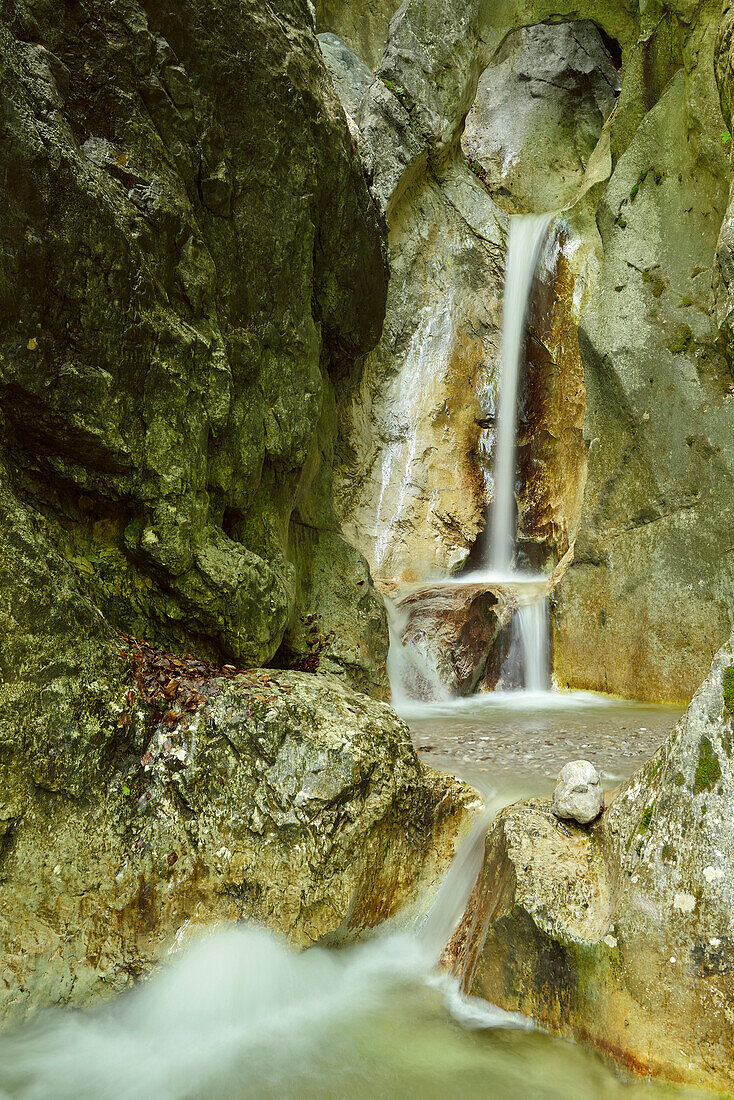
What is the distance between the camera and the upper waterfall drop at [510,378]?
39.8 feet

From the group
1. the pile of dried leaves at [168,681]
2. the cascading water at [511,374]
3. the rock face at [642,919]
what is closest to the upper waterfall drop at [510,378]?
the cascading water at [511,374]

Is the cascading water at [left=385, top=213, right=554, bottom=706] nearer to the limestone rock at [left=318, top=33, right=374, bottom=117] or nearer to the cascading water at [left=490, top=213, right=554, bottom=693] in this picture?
the cascading water at [left=490, top=213, right=554, bottom=693]

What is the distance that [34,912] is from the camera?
121 inches

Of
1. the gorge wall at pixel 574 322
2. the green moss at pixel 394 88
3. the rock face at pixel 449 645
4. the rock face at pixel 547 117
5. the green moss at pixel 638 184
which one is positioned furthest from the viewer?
the rock face at pixel 547 117

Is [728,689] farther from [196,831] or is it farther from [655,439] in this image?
[655,439]

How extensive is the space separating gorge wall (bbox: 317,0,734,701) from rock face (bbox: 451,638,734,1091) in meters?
3.91

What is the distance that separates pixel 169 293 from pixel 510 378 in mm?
→ 9020

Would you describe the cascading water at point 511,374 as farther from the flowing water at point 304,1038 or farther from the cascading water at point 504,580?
the flowing water at point 304,1038

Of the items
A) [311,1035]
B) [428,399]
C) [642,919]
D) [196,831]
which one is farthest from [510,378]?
[311,1035]

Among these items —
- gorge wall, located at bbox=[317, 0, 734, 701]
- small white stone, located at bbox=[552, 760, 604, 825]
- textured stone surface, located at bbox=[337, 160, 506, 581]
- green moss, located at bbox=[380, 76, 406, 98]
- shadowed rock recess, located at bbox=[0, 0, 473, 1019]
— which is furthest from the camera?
green moss, located at bbox=[380, 76, 406, 98]

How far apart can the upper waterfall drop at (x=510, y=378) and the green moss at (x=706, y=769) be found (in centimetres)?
893

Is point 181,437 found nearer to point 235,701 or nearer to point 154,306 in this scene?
→ point 154,306

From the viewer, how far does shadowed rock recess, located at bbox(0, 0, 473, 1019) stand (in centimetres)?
327

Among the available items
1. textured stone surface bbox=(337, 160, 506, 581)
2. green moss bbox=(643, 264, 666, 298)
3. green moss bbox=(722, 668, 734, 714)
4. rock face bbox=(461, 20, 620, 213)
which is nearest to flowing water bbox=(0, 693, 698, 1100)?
green moss bbox=(722, 668, 734, 714)
